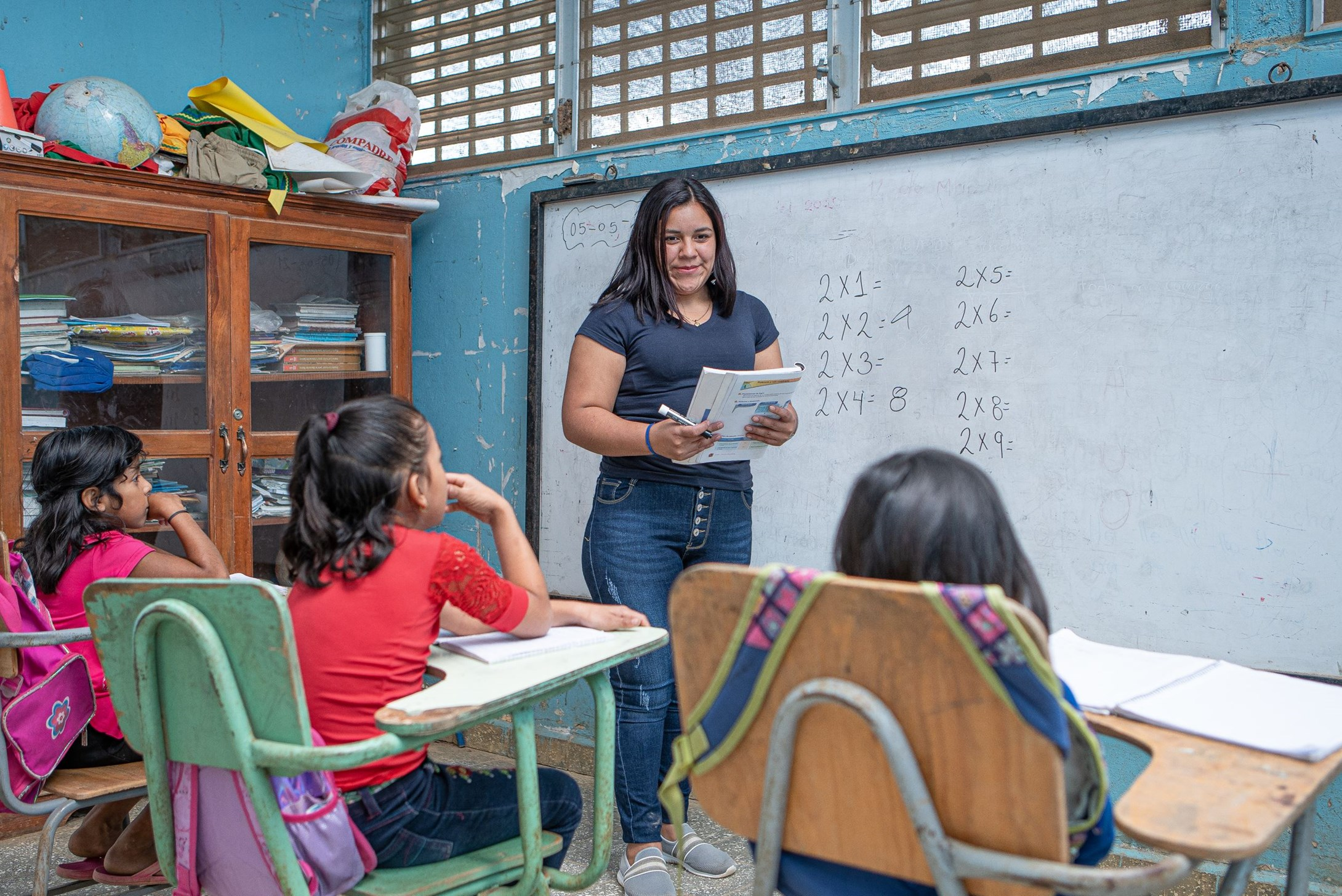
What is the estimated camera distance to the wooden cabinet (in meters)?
2.73

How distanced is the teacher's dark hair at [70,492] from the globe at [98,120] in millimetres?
1026

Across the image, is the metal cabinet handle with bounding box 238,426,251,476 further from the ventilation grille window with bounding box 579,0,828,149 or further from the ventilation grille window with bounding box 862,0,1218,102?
the ventilation grille window with bounding box 862,0,1218,102

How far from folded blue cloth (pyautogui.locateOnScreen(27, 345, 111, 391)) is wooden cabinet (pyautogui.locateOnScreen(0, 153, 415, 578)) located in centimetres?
2

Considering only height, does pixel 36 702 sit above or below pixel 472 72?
below

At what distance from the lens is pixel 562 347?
322cm

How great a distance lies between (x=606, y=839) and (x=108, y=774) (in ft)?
2.92

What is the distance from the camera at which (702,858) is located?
2.31 meters

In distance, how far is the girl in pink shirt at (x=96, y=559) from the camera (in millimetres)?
1906

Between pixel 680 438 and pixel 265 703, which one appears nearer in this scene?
pixel 265 703

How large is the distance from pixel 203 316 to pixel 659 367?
1.58 m

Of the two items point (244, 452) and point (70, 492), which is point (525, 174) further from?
point (70, 492)

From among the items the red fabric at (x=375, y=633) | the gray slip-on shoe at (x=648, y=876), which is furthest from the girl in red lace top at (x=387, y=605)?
the gray slip-on shoe at (x=648, y=876)

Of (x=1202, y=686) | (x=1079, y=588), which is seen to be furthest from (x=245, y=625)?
(x=1079, y=588)

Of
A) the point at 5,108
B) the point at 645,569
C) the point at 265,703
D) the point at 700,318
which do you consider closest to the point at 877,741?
the point at 265,703
